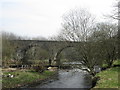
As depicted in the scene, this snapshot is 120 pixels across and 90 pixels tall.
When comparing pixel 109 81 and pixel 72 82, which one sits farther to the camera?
pixel 72 82

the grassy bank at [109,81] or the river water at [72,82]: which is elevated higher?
the grassy bank at [109,81]

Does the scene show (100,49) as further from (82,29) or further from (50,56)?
(50,56)

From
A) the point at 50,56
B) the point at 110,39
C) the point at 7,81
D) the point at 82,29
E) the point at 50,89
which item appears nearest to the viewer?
the point at 50,89

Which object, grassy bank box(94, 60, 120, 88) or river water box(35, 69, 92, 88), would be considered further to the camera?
river water box(35, 69, 92, 88)

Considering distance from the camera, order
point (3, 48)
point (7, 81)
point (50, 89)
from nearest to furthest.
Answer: point (50, 89), point (7, 81), point (3, 48)

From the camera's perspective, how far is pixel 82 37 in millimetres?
19438

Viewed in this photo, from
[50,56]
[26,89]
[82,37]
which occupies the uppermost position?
[82,37]

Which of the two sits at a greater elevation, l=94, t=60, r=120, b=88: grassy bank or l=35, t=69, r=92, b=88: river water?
l=94, t=60, r=120, b=88: grassy bank

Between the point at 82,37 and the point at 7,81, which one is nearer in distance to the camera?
the point at 82,37

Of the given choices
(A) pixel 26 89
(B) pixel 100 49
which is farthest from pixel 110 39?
(A) pixel 26 89

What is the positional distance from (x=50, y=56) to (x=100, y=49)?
25.8 m

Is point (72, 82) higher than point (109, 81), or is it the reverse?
point (109, 81)

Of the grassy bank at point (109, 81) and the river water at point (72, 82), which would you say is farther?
the river water at point (72, 82)

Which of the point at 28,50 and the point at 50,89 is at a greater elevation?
the point at 28,50
